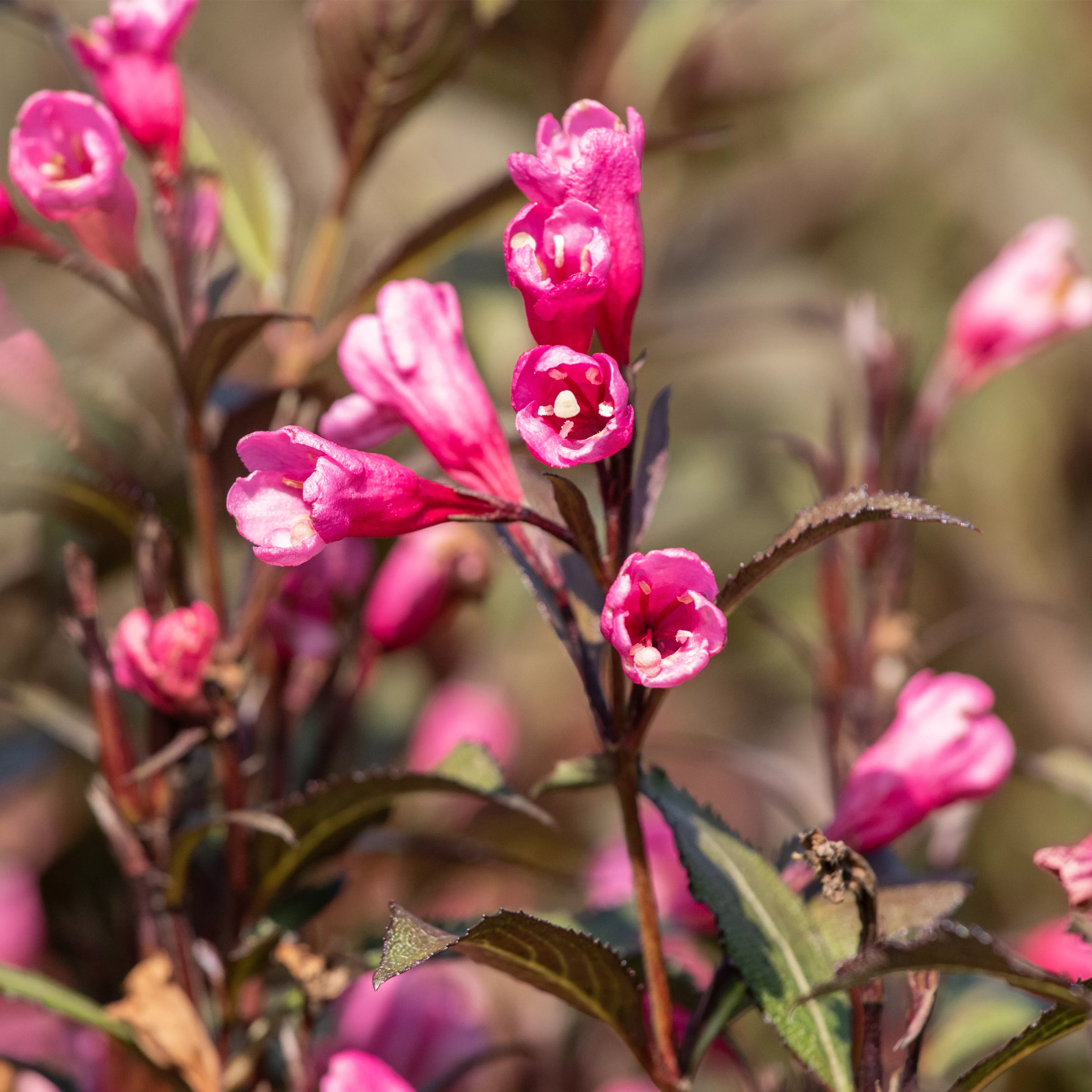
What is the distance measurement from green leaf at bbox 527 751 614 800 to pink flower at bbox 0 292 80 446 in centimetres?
45

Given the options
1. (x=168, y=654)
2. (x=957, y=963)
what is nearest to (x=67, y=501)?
(x=168, y=654)

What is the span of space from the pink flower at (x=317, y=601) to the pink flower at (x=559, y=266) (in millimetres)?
413

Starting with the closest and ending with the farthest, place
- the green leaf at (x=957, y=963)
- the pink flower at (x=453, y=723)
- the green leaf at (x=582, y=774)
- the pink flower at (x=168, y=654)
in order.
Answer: the green leaf at (x=957, y=963)
the green leaf at (x=582, y=774)
the pink flower at (x=168, y=654)
the pink flower at (x=453, y=723)

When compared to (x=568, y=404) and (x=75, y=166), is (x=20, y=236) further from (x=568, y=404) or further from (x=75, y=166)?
(x=568, y=404)

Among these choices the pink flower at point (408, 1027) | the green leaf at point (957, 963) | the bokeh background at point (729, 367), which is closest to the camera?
the green leaf at point (957, 963)

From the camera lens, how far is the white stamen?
1.93 feet

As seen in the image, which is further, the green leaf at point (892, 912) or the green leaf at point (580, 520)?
the green leaf at point (892, 912)

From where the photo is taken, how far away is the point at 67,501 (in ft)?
2.95

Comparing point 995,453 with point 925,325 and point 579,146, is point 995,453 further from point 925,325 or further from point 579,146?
point 579,146

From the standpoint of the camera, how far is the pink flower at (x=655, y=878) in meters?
1.03

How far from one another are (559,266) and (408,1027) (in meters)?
0.70

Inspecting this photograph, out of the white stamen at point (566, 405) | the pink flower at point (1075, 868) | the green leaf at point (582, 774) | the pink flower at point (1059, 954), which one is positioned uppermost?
the white stamen at point (566, 405)

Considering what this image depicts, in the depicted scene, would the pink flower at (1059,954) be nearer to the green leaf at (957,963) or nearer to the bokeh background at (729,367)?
the bokeh background at (729,367)

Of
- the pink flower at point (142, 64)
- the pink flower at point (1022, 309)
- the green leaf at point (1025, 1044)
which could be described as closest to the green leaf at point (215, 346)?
the pink flower at point (142, 64)
